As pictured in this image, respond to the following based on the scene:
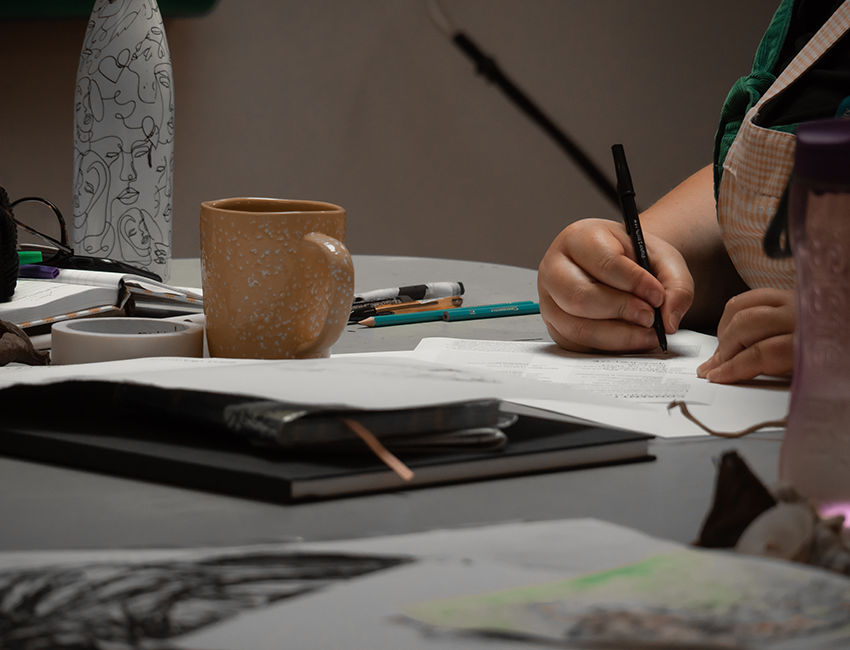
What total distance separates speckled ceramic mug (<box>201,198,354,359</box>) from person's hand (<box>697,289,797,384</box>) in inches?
9.4

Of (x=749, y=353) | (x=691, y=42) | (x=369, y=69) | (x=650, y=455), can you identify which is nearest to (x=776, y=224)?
(x=650, y=455)

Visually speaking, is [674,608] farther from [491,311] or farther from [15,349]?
[491,311]

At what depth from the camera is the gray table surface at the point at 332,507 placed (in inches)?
10.7

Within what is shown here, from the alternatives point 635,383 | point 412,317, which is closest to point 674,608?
point 635,383

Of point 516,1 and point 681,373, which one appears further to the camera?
point 516,1

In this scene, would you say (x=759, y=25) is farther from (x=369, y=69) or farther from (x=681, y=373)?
(x=681, y=373)

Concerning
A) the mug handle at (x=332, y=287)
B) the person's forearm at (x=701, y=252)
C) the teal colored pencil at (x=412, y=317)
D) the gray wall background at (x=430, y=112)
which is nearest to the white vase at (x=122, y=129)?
the teal colored pencil at (x=412, y=317)

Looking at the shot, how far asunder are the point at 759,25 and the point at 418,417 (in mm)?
2056

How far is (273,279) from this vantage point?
1.63 ft

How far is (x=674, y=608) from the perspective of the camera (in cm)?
21

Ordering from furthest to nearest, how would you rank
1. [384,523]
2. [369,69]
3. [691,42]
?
[691,42] → [369,69] → [384,523]

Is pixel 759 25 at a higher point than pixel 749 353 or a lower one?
higher

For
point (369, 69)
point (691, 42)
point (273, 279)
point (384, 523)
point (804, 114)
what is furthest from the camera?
point (691, 42)

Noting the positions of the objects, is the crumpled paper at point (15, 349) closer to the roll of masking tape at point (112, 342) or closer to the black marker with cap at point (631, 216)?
the roll of masking tape at point (112, 342)
